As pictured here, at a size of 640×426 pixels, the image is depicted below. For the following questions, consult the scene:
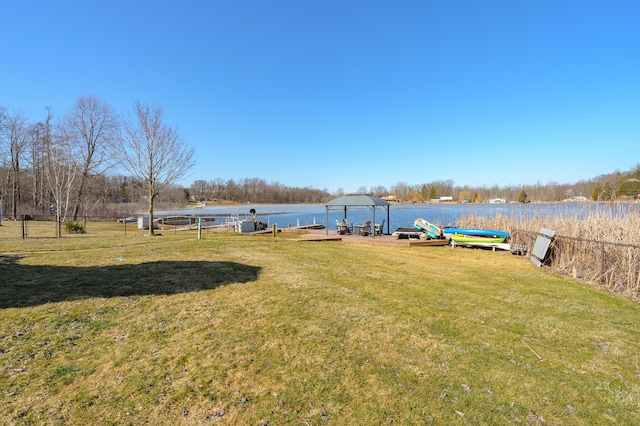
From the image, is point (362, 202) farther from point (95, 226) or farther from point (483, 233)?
point (95, 226)

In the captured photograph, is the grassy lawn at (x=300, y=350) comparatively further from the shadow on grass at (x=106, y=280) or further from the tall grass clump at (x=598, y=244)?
the tall grass clump at (x=598, y=244)

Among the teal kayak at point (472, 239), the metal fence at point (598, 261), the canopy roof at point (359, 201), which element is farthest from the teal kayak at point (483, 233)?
the canopy roof at point (359, 201)

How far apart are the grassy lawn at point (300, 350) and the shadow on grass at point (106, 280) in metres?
0.05

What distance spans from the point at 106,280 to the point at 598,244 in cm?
1441

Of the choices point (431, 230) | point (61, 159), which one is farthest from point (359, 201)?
point (61, 159)

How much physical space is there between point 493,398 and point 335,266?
6.60 m

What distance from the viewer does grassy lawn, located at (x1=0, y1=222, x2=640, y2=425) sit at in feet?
9.32

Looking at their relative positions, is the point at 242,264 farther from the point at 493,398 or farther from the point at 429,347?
the point at 493,398

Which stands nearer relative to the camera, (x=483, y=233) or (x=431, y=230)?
(x=483, y=233)

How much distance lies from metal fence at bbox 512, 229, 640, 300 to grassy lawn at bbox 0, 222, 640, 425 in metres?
1.15

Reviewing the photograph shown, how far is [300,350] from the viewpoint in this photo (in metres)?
3.92

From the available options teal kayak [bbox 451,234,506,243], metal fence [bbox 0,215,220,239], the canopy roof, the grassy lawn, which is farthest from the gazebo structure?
the grassy lawn

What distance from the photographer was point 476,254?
45.8 feet

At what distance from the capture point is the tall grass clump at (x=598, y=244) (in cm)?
816
